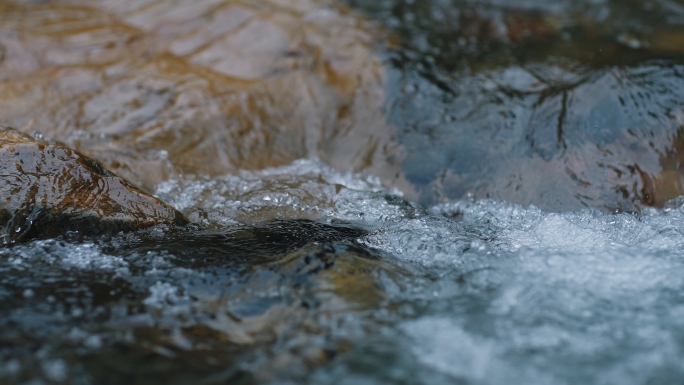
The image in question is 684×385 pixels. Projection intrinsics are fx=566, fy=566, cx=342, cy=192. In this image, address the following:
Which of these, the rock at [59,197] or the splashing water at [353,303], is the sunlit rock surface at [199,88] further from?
the splashing water at [353,303]

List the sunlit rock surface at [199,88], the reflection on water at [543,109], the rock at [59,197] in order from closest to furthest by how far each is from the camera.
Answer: the rock at [59,197] < the reflection on water at [543,109] < the sunlit rock surface at [199,88]

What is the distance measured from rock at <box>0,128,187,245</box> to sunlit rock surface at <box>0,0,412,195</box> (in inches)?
28.0

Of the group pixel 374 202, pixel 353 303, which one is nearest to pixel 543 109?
pixel 374 202

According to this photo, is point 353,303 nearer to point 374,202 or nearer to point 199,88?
point 374,202

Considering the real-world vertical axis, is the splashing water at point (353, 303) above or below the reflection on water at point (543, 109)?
below

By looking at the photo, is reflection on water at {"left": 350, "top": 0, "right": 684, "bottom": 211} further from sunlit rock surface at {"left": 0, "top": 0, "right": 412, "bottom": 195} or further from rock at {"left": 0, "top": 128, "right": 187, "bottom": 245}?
rock at {"left": 0, "top": 128, "right": 187, "bottom": 245}

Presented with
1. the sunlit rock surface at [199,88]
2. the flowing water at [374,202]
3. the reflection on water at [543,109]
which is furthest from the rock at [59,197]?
the reflection on water at [543,109]

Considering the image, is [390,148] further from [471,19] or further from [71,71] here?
[71,71]

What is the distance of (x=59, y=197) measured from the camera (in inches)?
113

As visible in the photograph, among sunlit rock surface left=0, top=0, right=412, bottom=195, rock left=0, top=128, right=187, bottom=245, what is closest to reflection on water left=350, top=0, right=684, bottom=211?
sunlit rock surface left=0, top=0, right=412, bottom=195

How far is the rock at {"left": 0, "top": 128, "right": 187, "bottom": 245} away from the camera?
9.14 ft

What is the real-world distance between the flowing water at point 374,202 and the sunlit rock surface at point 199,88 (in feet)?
0.06

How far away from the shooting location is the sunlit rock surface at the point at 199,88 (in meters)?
4.01

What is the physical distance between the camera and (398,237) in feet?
10.0
